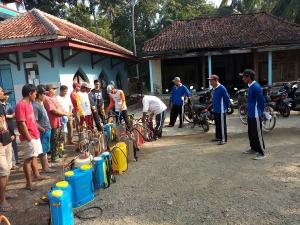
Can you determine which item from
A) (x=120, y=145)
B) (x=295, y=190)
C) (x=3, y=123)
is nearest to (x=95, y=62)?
(x=120, y=145)

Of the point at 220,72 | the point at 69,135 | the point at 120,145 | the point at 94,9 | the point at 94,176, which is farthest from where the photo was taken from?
the point at 94,9

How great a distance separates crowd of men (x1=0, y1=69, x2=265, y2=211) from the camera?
495cm

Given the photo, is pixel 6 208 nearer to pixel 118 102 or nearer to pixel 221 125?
pixel 118 102

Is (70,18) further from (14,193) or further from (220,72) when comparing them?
(14,193)

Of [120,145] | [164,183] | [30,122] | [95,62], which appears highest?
[95,62]

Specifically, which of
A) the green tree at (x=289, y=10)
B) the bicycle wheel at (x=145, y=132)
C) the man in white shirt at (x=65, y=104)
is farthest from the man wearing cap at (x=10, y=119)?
the green tree at (x=289, y=10)

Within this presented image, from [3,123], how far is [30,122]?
2.13ft

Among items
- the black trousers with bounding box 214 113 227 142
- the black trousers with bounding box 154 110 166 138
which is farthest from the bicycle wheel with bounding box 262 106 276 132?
the black trousers with bounding box 154 110 166 138

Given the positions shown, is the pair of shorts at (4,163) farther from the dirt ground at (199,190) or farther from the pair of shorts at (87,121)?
the pair of shorts at (87,121)

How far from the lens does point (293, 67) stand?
18.1 metres

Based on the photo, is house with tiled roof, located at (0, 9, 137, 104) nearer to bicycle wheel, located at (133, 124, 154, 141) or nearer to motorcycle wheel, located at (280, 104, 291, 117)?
bicycle wheel, located at (133, 124, 154, 141)

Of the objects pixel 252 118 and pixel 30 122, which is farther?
pixel 252 118

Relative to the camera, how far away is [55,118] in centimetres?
678

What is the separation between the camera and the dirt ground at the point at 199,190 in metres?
4.11
